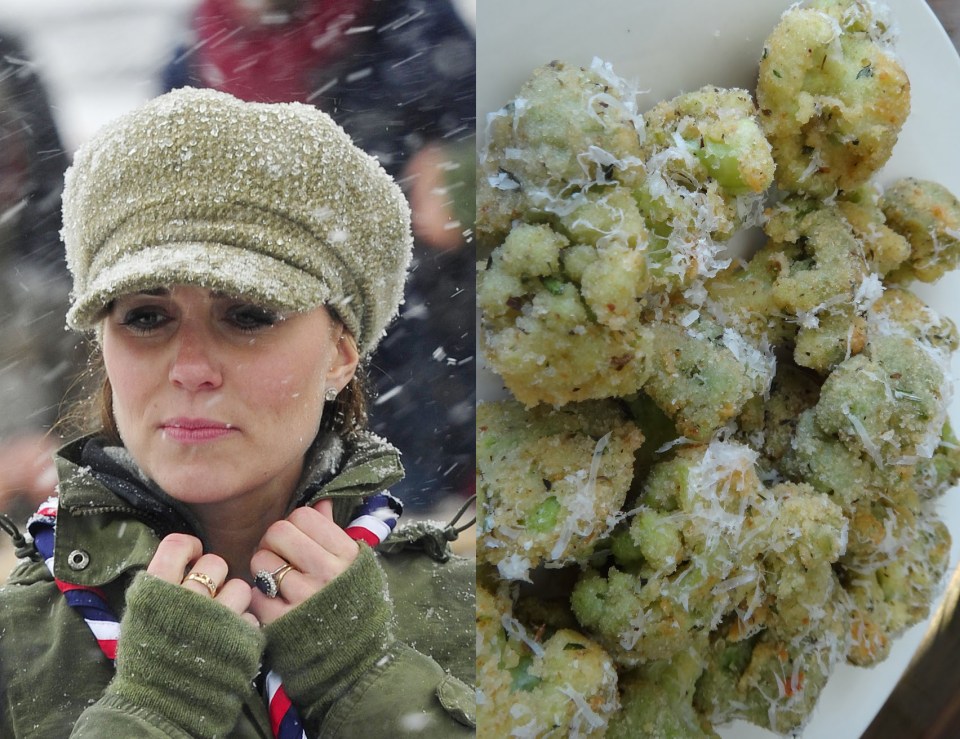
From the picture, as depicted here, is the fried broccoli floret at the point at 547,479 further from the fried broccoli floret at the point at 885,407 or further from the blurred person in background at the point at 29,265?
the blurred person in background at the point at 29,265

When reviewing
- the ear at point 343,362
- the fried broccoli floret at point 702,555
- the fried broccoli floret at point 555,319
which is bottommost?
the fried broccoli floret at point 702,555

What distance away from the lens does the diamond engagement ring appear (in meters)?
0.52

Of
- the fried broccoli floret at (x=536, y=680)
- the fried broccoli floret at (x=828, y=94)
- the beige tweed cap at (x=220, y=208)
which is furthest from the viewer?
the fried broccoli floret at (x=828, y=94)

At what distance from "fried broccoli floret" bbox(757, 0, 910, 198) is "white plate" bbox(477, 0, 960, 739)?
47 millimetres

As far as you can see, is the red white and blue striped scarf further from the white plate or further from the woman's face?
the white plate

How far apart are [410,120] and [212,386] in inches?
8.2

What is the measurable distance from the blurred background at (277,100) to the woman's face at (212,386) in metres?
0.04

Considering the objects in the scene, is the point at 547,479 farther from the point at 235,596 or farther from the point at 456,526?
the point at 235,596

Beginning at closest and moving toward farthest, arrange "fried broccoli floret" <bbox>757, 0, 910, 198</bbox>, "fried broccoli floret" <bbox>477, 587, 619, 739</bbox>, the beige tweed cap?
the beige tweed cap → "fried broccoli floret" <bbox>477, 587, 619, 739</bbox> → "fried broccoli floret" <bbox>757, 0, 910, 198</bbox>

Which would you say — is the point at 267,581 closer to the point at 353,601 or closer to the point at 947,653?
the point at 353,601

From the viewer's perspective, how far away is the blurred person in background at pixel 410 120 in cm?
54

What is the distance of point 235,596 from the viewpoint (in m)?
0.51

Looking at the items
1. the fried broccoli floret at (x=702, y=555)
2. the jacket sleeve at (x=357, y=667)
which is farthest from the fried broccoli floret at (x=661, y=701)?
the jacket sleeve at (x=357, y=667)

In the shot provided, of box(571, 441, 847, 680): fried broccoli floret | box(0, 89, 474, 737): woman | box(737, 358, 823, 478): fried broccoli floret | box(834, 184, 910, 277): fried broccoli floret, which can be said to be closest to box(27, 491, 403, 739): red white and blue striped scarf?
box(0, 89, 474, 737): woman
